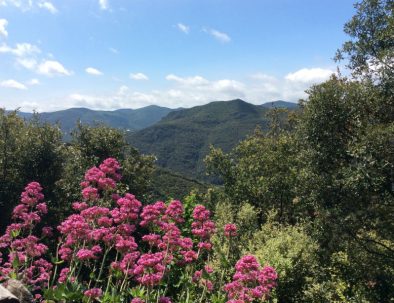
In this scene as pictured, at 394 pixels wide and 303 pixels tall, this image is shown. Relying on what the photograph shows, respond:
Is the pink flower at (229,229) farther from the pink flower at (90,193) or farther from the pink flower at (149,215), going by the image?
the pink flower at (90,193)

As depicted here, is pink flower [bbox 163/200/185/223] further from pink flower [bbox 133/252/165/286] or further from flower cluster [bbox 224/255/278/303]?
flower cluster [bbox 224/255/278/303]

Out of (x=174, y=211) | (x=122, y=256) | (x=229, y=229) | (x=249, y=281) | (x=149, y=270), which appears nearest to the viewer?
(x=149, y=270)

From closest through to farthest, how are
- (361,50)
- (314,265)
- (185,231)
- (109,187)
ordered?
(109,187)
(361,50)
(314,265)
(185,231)

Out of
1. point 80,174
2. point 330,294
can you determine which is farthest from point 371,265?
point 80,174

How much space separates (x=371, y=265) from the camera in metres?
13.8

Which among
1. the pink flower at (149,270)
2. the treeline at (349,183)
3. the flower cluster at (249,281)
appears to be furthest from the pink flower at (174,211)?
the treeline at (349,183)

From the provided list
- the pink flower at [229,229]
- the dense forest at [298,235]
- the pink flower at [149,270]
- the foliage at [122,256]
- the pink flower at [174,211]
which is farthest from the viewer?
the pink flower at [229,229]

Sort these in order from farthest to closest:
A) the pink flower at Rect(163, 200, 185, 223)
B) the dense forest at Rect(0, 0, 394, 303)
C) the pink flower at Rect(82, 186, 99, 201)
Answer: the pink flower at Rect(163, 200, 185, 223), the pink flower at Rect(82, 186, 99, 201), the dense forest at Rect(0, 0, 394, 303)

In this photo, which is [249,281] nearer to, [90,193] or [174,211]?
[174,211]

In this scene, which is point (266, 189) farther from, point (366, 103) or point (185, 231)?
point (366, 103)

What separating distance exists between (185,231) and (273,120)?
117ft

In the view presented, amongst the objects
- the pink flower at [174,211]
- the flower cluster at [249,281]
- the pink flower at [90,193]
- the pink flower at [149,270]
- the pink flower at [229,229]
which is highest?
the pink flower at [90,193]

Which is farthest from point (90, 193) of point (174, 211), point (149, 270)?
point (149, 270)

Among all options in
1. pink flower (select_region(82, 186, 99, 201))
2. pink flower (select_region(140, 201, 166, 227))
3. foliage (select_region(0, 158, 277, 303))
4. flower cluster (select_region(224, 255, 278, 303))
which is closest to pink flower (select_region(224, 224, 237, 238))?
foliage (select_region(0, 158, 277, 303))
